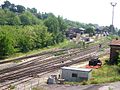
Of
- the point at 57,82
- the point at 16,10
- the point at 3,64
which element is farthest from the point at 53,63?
the point at 16,10

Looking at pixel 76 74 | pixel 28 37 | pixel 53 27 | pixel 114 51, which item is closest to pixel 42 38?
pixel 28 37

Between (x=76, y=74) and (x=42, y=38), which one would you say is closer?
(x=76, y=74)

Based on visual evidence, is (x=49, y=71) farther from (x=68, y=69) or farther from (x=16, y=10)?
(x=16, y=10)

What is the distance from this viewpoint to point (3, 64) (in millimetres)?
43031

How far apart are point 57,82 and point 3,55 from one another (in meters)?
22.0

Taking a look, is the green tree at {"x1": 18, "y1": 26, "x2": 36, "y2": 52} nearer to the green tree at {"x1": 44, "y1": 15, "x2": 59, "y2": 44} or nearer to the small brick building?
the green tree at {"x1": 44, "y1": 15, "x2": 59, "y2": 44}

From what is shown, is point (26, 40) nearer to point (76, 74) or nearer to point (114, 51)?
point (114, 51)

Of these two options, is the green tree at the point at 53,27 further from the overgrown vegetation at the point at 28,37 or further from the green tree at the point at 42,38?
the green tree at the point at 42,38

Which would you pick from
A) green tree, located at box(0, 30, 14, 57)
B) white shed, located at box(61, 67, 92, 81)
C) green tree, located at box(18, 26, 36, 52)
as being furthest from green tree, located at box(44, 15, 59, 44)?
white shed, located at box(61, 67, 92, 81)

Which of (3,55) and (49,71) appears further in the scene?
(3,55)

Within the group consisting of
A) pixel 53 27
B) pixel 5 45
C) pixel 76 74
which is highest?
pixel 53 27

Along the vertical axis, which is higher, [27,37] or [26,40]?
[27,37]

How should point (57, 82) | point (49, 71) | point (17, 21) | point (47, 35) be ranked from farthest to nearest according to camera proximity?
point (17, 21)
point (47, 35)
point (49, 71)
point (57, 82)

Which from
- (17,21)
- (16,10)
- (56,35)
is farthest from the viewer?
(16,10)
